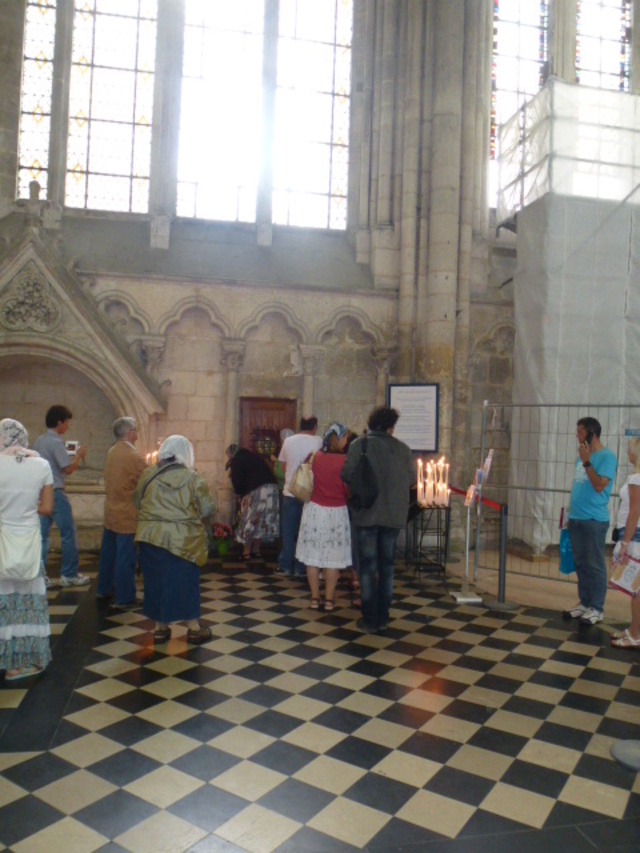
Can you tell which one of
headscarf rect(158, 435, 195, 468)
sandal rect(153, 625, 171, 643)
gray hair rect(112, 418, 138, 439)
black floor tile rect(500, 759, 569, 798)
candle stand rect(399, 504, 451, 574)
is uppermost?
gray hair rect(112, 418, 138, 439)

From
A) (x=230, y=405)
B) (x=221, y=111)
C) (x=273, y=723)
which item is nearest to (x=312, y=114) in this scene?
(x=221, y=111)

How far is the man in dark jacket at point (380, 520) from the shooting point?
4.67 m

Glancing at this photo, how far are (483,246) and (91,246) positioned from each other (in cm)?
475

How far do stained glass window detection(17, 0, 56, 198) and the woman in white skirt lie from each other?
5522 millimetres

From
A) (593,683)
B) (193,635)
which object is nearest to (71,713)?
(193,635)

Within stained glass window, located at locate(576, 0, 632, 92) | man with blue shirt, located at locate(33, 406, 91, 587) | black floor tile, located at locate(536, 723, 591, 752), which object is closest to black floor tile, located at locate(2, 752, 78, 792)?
black floor tile, located at locate(536, 723, 591, 752)

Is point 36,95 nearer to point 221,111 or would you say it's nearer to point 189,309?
point 221,111

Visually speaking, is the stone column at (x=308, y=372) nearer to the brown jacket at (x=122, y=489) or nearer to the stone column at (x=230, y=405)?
the stone column at (x=230, y=405)

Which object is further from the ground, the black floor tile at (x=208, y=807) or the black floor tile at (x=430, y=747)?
the black floor tile at (x=430, y=747)

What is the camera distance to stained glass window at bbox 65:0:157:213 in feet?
28.3

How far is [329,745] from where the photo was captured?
9.98 feet

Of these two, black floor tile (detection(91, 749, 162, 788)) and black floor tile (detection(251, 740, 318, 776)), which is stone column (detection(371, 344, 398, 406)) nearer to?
black floor tile (detection(251, 740, 318, 776))

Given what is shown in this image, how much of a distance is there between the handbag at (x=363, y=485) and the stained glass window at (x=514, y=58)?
624 centimetres

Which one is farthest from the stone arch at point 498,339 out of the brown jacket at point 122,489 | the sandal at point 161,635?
the sandal at point 161,635
